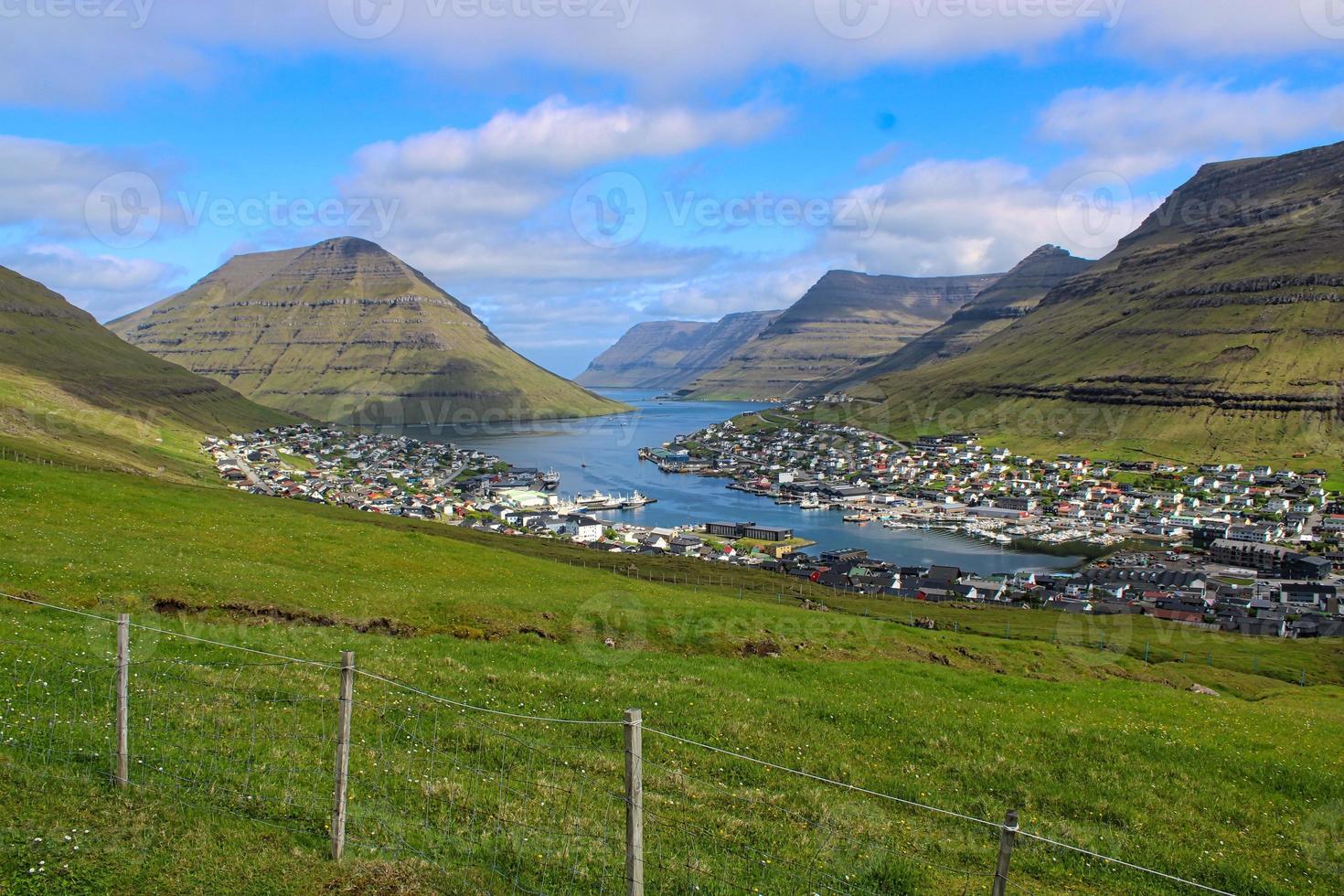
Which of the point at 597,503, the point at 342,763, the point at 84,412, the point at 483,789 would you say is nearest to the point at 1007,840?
the point at 342,763

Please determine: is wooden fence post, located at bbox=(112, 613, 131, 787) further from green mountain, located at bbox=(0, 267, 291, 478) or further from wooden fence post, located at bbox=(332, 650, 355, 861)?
green mountain, located at bbox=(0, 267, 291, 478)

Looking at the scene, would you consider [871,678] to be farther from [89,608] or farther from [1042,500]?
[1042,500]

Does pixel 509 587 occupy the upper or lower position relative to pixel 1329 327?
lower

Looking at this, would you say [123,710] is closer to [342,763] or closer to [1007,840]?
[342,763]

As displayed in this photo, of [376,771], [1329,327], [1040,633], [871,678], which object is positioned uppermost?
[1329,327]

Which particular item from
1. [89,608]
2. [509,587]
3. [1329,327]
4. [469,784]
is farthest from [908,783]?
[1329,327]

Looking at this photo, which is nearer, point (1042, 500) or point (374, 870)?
point (374, 870)
